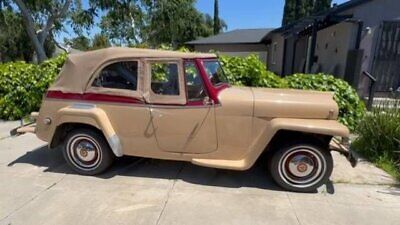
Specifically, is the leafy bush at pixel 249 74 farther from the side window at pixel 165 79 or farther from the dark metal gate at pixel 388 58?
the dark metal gate at pixel 388 58

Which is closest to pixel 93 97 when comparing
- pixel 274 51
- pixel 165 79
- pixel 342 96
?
pixel 165 79

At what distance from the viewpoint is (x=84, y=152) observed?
4.41m

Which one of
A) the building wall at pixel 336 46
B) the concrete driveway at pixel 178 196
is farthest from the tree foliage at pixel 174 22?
the concrete driveway at pixel 178 196

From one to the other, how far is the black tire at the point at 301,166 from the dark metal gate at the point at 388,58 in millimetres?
6972

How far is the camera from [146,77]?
4039 millimetres

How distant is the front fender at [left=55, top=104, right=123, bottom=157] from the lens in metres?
4.13

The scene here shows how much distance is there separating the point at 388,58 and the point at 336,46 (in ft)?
5.73

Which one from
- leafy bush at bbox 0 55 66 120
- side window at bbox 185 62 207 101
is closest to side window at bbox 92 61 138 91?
side window at bbox 185 62 207 101

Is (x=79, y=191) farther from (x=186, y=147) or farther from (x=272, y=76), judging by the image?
(x=272, y=76)

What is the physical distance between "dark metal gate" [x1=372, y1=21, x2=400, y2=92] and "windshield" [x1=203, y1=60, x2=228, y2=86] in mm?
7011

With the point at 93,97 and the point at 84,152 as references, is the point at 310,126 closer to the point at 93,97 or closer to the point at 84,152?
the point at 93,97

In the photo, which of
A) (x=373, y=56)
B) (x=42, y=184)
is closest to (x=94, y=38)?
(x=373, y=56)

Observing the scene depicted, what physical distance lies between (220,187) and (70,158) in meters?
2.13

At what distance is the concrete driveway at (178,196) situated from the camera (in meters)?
3.35
